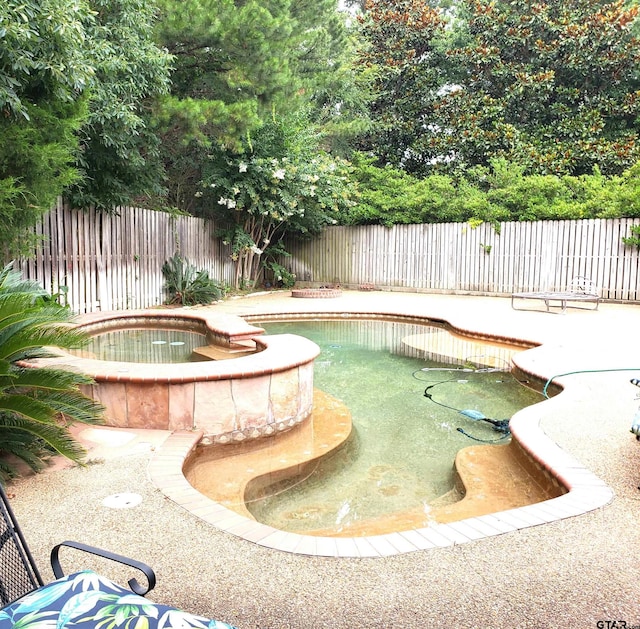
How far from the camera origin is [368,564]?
6.94ft

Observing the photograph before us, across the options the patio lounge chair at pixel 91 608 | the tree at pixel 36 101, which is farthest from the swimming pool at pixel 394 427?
the tree at pixel 36 101

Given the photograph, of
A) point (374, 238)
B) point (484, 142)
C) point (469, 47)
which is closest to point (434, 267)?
Answer: point (374, 238)

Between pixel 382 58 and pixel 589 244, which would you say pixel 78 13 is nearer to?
pixel 589 244

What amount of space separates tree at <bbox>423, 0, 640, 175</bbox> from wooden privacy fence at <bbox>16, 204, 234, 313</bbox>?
10.5 meters

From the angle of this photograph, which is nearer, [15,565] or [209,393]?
[15,565]

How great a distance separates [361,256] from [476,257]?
3.42m

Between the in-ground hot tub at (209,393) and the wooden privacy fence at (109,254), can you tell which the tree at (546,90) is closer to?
the wooden privacy fence at (109,254)

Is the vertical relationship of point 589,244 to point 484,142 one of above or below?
below

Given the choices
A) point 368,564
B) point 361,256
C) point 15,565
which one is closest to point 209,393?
point 368,564

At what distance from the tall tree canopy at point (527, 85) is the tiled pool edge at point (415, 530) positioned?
15.3m

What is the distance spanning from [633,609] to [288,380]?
275cm

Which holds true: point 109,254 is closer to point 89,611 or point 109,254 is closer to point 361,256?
point 361,256

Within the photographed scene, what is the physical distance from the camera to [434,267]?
50.0ft

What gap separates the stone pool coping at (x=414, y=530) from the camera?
2256 mm
